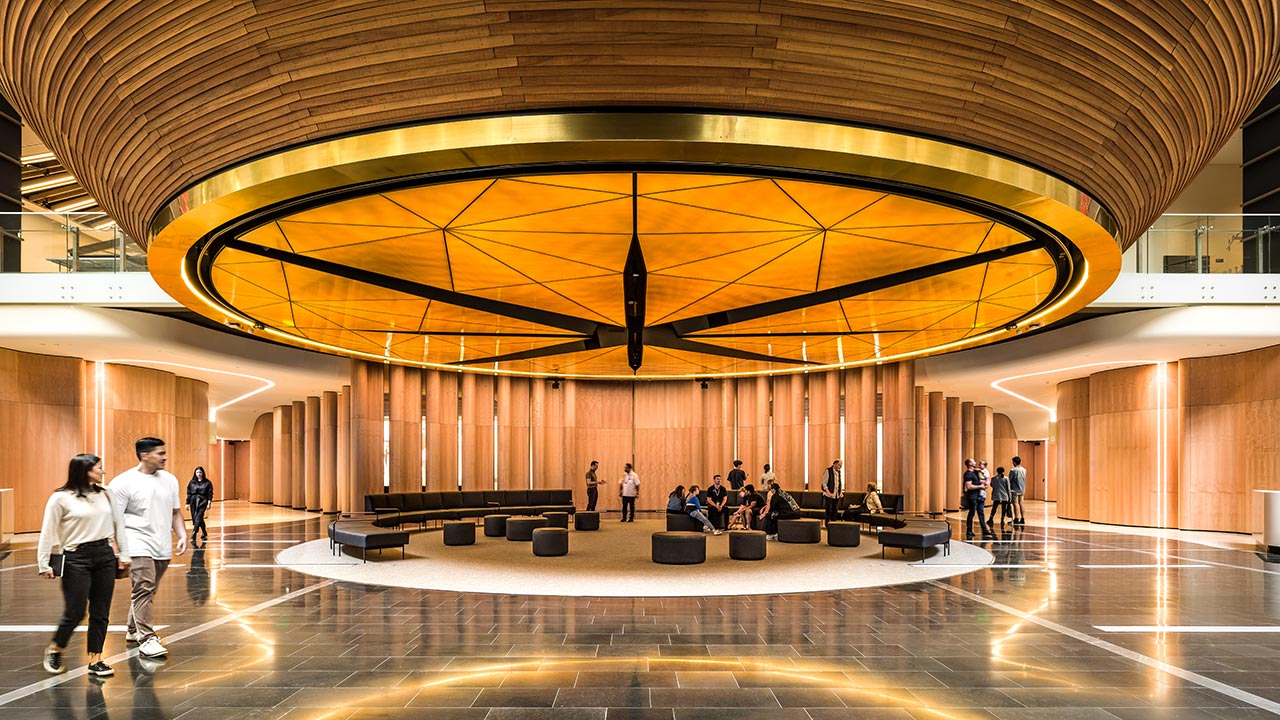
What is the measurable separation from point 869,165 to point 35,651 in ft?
27.3

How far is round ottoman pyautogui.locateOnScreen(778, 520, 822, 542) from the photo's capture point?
637 inches

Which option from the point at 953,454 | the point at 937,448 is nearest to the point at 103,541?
the point at 937,448

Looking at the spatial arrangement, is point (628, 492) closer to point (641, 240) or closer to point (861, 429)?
point (861, 429)

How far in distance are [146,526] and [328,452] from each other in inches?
807

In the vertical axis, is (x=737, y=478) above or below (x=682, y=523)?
above

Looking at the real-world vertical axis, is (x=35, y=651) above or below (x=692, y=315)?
below

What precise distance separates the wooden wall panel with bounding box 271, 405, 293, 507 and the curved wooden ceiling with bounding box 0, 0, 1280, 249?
26970mm

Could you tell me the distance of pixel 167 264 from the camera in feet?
35.4

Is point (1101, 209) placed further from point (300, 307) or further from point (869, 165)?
point (300, 307)

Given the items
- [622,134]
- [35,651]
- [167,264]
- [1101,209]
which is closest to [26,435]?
[167,264]

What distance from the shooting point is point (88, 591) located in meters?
6.24

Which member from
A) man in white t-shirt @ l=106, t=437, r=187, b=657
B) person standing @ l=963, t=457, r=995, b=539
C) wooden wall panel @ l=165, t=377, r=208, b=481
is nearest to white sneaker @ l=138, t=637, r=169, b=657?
man in white t-shirt @ l=106, t=437, r=187, b=657

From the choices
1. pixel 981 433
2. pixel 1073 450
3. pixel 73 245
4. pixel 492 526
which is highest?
pixel 73 245

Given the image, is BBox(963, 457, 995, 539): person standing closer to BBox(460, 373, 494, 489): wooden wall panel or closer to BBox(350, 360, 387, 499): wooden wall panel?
BBox(460, 373, 494, 489): wooden wall panel
